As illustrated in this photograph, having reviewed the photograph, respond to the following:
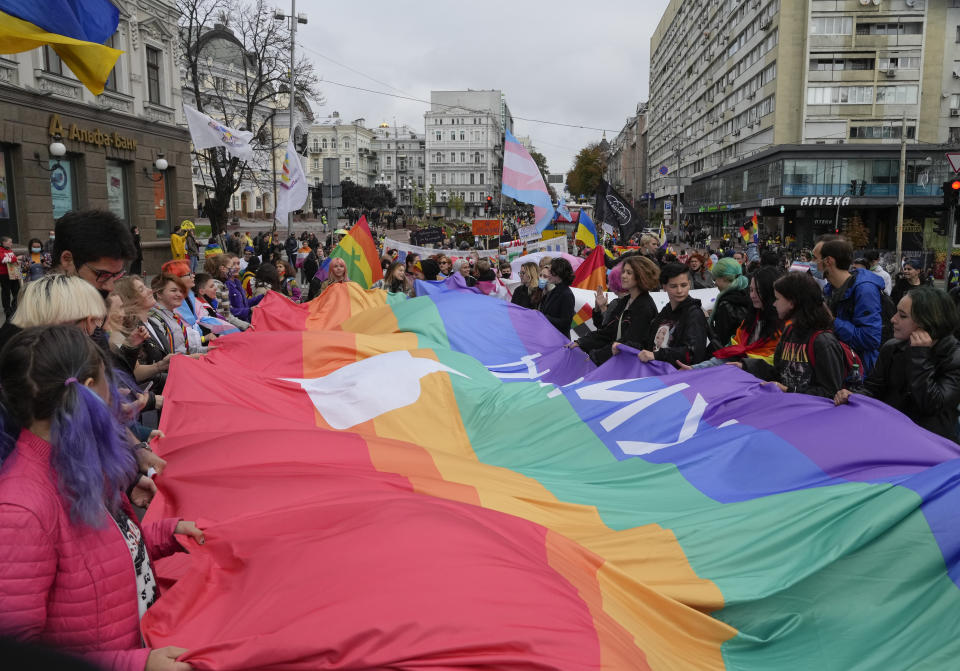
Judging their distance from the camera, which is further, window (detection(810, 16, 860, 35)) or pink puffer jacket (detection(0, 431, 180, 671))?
window (detection(810, 16, 860, 35))

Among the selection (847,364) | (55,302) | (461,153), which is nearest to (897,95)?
(847,364)

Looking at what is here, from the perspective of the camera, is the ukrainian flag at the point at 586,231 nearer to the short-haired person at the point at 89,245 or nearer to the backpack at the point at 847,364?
the backpack at the point at 847,364

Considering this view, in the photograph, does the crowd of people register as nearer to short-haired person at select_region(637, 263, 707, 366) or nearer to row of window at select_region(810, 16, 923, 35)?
short-haired person at select_region(637, 263, 707, 366)

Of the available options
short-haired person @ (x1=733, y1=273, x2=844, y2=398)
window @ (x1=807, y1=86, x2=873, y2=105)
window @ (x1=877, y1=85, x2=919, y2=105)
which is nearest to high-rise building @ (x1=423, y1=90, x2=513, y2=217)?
window @ (x1=807, y1=86, x2=873, y2=105)

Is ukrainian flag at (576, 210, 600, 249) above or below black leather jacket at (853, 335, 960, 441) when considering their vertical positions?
above

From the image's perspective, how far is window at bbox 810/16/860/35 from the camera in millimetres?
51906

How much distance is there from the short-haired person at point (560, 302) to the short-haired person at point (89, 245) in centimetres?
577

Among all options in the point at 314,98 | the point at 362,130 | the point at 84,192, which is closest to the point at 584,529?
the point at 84,192

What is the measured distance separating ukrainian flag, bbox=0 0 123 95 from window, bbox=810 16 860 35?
58522 millimetres

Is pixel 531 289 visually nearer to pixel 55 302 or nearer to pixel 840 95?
pixel 55 302

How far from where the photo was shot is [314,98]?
35.6 metres

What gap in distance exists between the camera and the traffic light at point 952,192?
13.8 meters

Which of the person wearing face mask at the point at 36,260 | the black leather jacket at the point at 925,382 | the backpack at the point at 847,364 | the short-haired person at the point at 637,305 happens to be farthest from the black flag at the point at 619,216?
the person wearing face mask at the point at 36,260

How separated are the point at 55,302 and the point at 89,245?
1.03 meters
